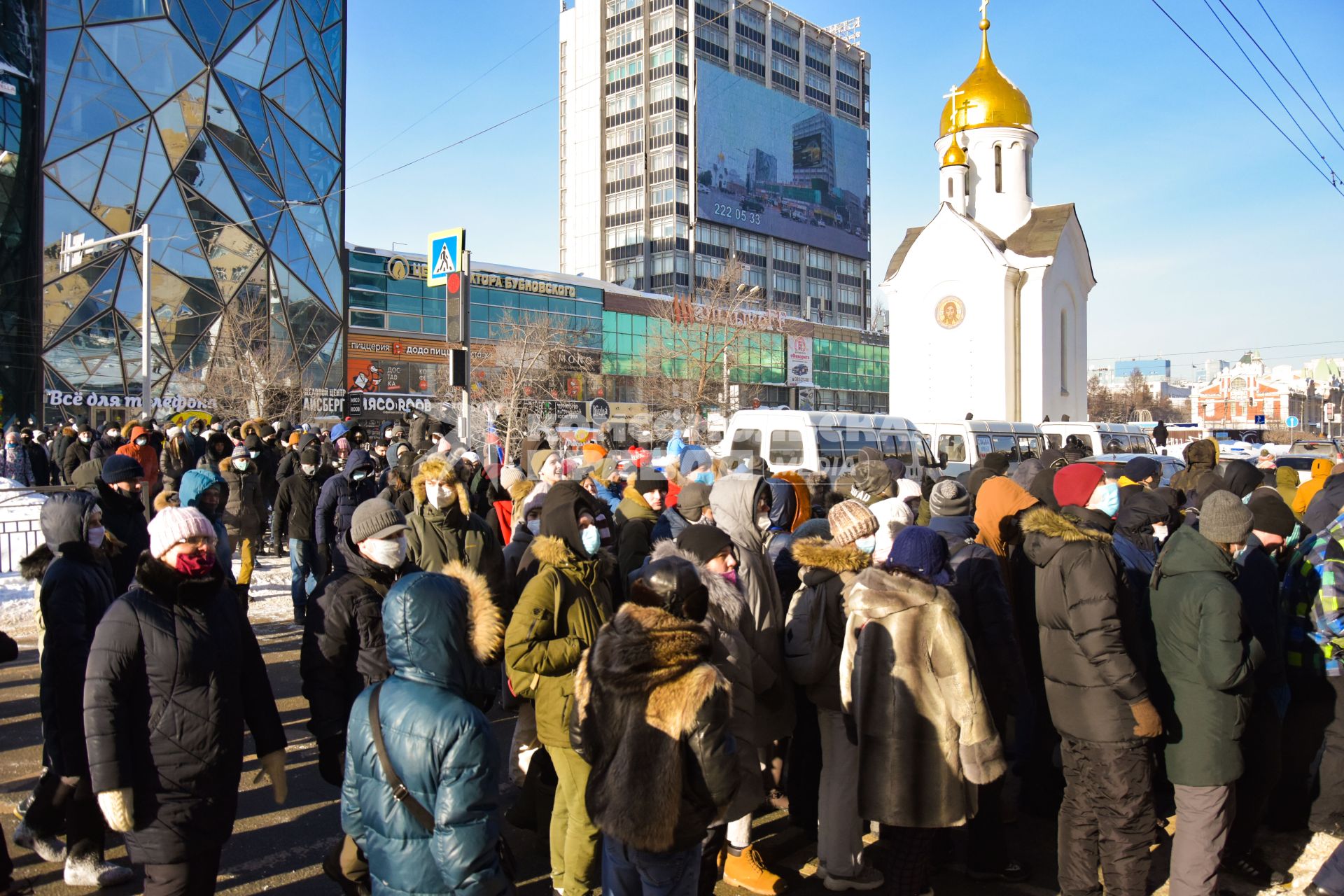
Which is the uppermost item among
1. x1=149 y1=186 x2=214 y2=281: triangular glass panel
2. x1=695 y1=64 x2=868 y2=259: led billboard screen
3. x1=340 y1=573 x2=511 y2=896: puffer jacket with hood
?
x1=695 y1=64 x2=868 y2=259: led billboard screen

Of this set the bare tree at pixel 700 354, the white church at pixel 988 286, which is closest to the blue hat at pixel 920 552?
the bare tree at pixel 700 354

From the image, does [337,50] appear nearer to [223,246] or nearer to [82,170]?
[223,246]

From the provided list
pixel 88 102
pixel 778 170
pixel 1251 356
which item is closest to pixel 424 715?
pixel 88 102

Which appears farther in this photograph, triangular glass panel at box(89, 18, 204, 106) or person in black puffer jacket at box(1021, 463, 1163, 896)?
triangular glass panel at box(89, 18, 204, 106)

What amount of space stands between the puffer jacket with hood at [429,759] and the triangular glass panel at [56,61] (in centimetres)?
4516

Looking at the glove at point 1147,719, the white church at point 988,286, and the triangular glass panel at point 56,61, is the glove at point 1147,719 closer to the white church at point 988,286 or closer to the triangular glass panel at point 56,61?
the white church at point 988,286

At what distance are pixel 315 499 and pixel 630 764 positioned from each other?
788 cm

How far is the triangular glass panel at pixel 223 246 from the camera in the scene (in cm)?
4344

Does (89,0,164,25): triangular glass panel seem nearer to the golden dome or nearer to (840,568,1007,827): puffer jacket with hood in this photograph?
the golden dome

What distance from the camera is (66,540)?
4.52 metres

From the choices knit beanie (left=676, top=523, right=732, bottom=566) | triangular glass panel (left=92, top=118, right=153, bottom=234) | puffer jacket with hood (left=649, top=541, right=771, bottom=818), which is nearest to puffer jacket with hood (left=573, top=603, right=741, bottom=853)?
puffer jacket with hood (left=649, top=541, right=771, bottom=818)

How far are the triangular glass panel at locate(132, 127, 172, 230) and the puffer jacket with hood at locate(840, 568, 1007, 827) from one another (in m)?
45.4

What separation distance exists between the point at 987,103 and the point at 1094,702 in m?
42.4

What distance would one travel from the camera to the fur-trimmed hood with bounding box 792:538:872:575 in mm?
4395
